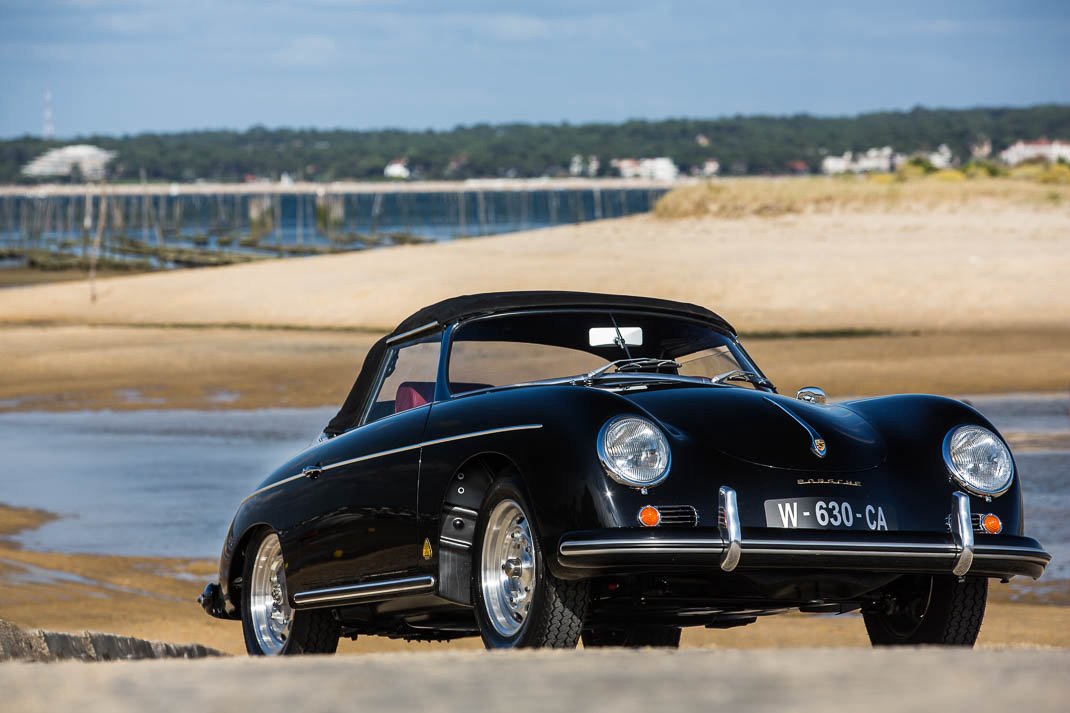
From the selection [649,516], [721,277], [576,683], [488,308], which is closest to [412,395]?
[488,308]

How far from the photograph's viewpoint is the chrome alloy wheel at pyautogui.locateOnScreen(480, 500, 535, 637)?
6031 millimetres

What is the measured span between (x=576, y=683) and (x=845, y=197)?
196 ft

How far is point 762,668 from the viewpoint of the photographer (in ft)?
14.3

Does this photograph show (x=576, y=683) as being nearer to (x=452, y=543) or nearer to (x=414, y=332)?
(x=452, y=543)

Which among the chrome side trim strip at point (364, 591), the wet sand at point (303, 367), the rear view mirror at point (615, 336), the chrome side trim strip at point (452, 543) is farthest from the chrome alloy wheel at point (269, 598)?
the wet sand at point (303, 367)

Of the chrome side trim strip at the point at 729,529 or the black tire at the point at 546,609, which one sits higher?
the chrome side trim strip at the point at 729,529

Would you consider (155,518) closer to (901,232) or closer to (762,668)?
(762,668)

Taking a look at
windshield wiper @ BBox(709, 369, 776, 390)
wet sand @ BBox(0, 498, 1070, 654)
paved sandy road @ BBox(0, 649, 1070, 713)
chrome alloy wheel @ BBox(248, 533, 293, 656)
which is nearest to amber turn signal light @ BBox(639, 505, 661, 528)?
paved sandy road @ BBox(0, 649, 1070, 713)

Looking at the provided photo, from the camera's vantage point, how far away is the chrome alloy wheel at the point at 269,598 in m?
7.87

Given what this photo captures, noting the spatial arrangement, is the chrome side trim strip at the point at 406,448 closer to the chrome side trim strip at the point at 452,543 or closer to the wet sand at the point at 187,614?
the chrome side trim strip at the point at 452,543

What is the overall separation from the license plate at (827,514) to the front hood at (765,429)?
137mm

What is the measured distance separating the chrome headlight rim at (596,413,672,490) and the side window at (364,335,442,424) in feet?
4.85

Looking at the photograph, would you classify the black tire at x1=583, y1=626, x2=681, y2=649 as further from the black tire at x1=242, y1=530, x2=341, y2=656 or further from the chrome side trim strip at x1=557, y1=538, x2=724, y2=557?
the chrome side trim strip at x1=557, y1=538, x2=724, y2=557

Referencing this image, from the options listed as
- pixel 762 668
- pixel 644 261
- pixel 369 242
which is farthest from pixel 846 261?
pixel 369 242
